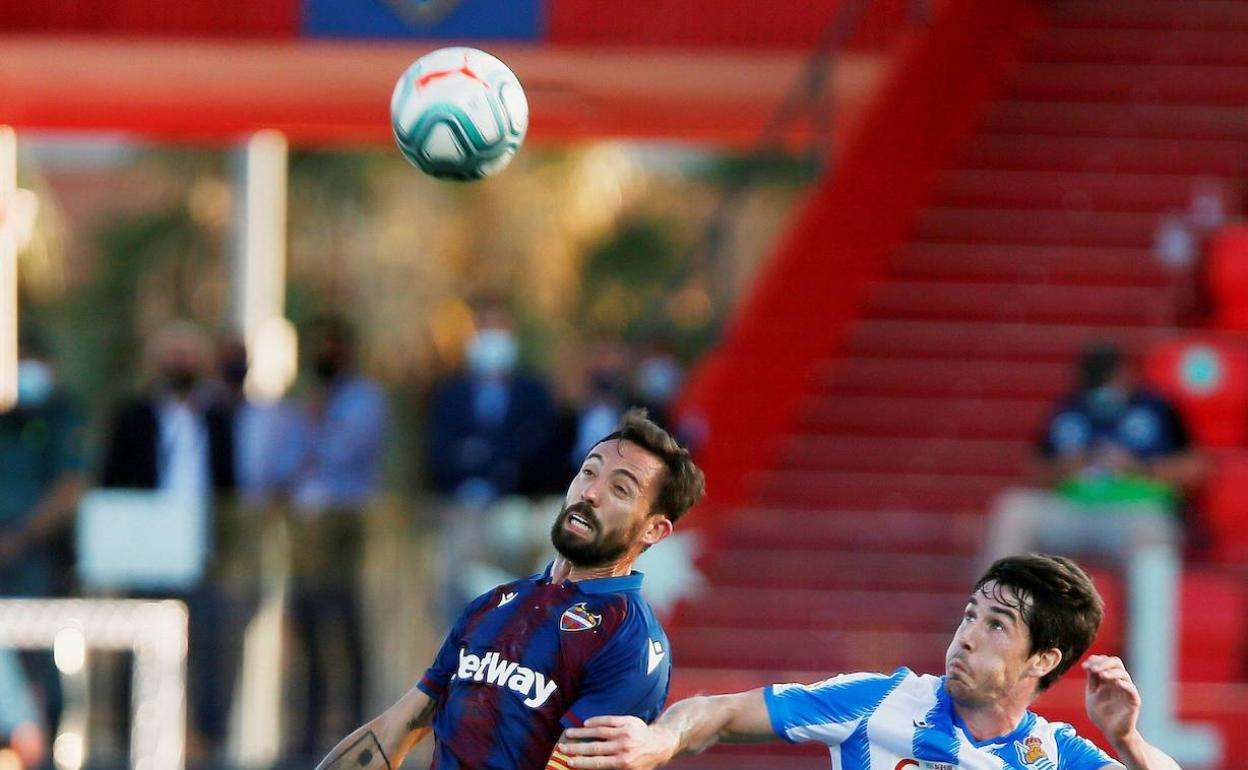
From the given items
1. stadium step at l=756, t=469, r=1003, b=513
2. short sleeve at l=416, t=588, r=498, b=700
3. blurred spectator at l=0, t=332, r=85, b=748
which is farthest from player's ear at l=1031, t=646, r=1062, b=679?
stadium step at l=756, t=469, r=1003, b=513

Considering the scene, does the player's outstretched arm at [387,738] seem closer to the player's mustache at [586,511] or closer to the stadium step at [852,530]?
the player's mustache at [586,511]

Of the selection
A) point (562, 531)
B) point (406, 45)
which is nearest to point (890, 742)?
point (562, 531)

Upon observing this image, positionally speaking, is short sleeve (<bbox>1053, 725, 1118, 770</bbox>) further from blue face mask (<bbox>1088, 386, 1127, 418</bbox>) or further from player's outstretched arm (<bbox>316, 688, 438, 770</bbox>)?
blue face mask (<bbox>1088, 386, 1127, 418</bbox>)

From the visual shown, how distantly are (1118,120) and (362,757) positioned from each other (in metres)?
10.7

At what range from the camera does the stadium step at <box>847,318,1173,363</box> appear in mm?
14312

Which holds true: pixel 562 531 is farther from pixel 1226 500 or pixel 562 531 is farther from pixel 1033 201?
pixel 1033 201

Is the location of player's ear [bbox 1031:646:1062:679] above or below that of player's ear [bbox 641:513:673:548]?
below

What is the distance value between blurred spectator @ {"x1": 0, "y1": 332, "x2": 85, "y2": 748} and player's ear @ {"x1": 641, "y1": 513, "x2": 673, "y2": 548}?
6.55m

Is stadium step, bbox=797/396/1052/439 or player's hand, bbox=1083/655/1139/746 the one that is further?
stadium step, bbox=797/396/1052/439

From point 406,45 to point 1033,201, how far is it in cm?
421

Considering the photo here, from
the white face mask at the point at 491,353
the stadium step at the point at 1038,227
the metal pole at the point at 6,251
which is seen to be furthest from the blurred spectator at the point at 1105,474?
the metal pole at the point at 6,251

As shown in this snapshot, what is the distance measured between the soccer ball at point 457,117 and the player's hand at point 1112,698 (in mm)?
2652

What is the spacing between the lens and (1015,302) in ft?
47.7

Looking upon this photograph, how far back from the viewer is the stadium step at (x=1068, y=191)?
14.7 metres
